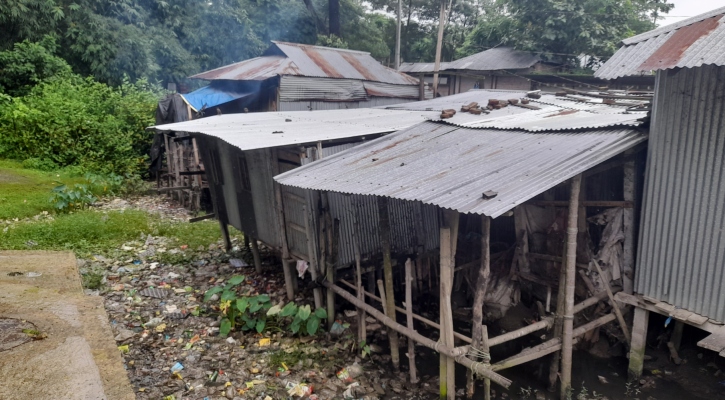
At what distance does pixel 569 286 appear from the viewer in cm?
443

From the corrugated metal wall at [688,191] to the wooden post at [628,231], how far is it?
0.21 m

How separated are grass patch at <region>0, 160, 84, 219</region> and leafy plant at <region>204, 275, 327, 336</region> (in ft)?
20.4

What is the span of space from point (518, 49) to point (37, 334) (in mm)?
18231

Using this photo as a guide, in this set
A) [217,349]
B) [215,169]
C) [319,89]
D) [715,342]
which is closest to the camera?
[715,342]

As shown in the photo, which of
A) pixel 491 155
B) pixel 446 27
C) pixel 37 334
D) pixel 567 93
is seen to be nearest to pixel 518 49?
pixel 567 93

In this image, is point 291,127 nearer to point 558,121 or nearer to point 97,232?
point 558,121

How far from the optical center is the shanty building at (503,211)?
407cm

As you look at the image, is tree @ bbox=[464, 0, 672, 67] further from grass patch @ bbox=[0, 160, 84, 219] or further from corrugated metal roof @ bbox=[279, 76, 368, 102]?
grass patch @ bbox=[0, 160, 84, 219]

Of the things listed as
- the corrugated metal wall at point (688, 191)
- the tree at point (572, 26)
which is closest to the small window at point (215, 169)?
the corrugated metal wall at point (688, 191)

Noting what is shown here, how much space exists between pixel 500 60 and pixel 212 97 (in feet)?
35.3

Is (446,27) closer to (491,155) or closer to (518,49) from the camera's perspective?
(518,49)

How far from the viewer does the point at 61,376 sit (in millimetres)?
2748

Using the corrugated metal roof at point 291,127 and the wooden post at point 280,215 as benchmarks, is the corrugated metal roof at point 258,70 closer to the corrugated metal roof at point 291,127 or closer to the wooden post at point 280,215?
the corrugated metal roof at point 291,127

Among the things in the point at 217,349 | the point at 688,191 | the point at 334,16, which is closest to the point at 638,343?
the point at 688,191
